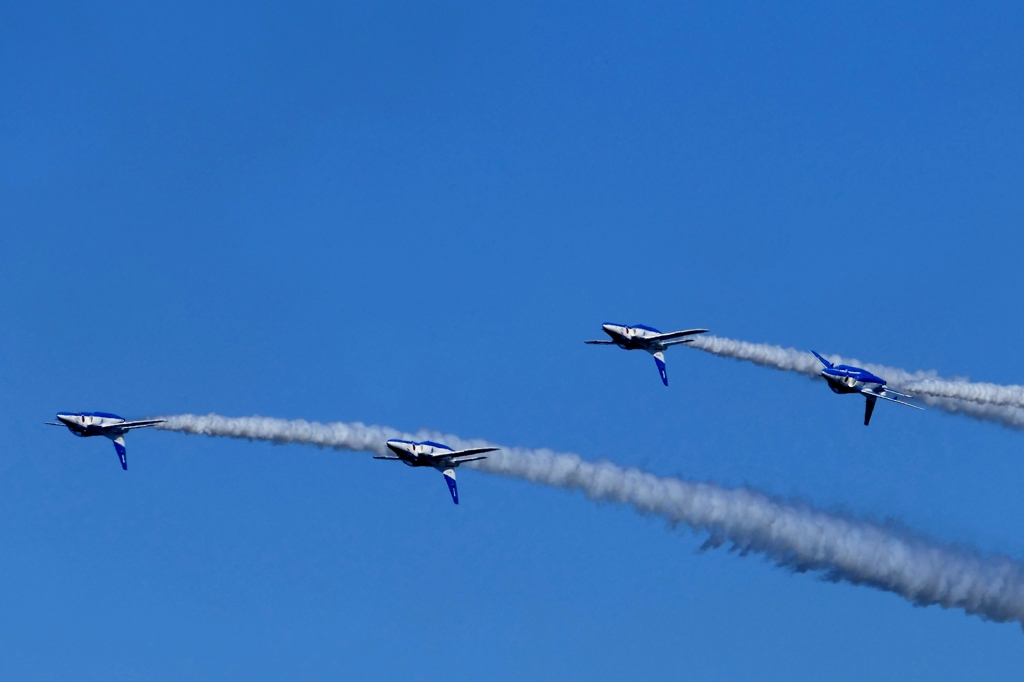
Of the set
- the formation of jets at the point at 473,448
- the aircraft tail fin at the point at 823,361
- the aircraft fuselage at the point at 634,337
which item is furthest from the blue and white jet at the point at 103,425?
the aircraft tail fin at the point at 823,361

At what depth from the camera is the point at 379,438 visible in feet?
314

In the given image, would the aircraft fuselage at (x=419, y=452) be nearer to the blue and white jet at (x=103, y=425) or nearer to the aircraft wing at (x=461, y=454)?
the aircraft wing at (x=461, y=454)

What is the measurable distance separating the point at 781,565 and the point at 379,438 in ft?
88.3

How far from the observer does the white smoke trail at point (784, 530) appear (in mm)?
92625

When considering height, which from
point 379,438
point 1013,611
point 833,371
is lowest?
point 1013,611

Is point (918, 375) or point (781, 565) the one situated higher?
point (918, 375)

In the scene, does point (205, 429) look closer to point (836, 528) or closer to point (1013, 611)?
point (836, 528)

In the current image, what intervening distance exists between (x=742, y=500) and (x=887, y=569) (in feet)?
32.7

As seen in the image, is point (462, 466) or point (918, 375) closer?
point (462, 466)

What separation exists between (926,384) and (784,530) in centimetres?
1383

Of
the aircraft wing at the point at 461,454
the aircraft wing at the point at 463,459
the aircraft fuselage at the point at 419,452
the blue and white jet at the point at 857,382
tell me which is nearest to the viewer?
the aircraft wing at the point at 461,454

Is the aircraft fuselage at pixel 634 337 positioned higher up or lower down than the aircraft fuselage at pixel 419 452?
higher up

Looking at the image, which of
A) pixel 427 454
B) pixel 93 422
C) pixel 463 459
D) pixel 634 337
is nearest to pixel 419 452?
pixel 427 454

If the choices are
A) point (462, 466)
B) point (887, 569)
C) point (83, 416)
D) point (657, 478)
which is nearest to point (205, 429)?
point (83, 416)
